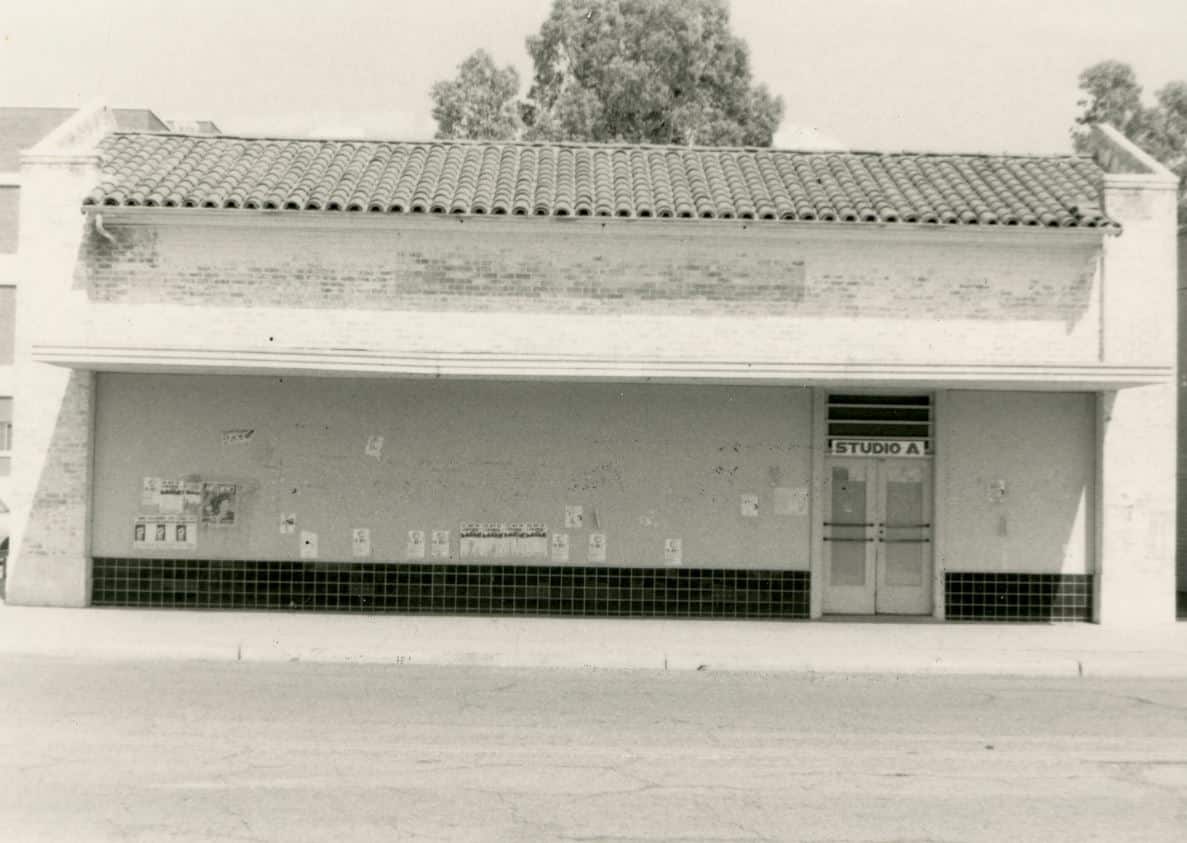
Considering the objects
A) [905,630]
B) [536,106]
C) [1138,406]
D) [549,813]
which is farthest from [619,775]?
[536,106]

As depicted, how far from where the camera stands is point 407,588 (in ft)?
55.2

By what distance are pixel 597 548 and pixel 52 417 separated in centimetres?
663

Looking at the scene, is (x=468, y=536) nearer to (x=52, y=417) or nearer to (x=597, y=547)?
(x=597, y=547)

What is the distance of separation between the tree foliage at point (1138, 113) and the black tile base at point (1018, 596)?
19.0 m

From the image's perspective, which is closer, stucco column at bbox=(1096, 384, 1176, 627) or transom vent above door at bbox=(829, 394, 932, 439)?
stucco column at bbox=(1096, 384, 1176, 627)

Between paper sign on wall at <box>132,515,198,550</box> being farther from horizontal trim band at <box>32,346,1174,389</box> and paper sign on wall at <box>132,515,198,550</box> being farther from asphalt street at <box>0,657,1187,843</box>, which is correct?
asphalt street at <box>0,657,1187,843</box>

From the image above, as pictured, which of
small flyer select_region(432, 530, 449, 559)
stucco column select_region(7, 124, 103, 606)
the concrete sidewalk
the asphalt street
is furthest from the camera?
small flyer select_region(432, 530, 449, 559)

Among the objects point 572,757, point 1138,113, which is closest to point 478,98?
point 1138,113

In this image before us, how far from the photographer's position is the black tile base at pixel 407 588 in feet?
55.2

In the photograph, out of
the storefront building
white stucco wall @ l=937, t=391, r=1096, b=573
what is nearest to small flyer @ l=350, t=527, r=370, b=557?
the storefront building

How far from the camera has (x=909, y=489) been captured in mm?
17266

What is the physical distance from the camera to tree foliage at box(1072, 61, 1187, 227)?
33062mm

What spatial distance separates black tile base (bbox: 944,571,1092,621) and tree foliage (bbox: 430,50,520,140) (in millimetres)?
22841

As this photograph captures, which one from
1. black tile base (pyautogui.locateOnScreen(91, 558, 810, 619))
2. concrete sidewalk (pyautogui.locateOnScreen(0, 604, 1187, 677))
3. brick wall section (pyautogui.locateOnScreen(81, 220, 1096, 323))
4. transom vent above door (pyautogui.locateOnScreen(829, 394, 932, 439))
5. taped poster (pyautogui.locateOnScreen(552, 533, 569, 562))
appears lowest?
concrete sidewalk (pyautogui.locateOnScreen(0, 604, 1187, 677))
